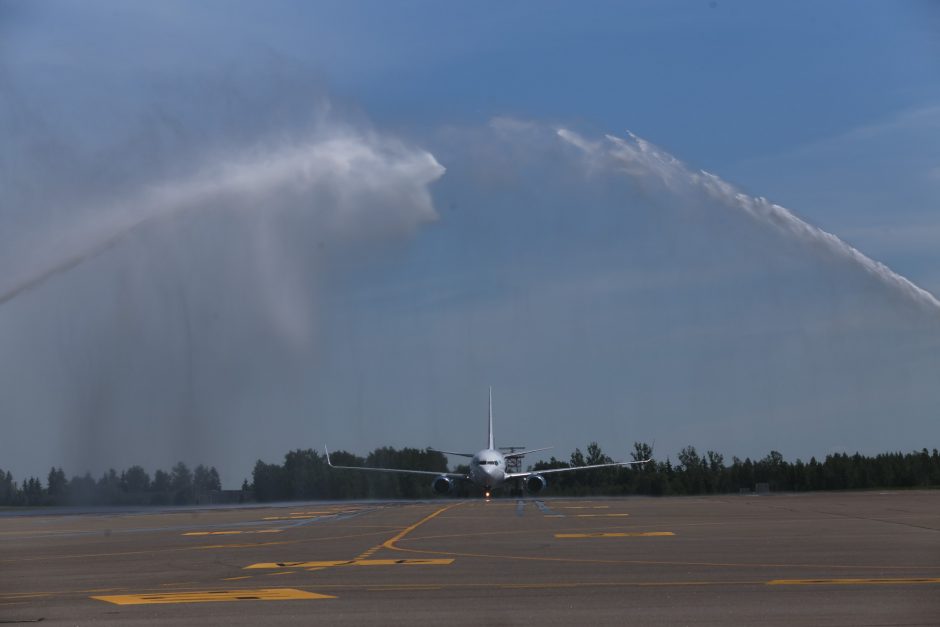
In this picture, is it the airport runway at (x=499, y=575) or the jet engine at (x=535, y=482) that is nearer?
the airport runway at (x=499, y=575)

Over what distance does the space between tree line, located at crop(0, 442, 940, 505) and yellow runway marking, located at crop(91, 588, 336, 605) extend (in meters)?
57.6

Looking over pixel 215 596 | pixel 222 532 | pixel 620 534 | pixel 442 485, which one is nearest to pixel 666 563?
pixel 215 596

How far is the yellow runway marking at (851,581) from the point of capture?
21.0 m

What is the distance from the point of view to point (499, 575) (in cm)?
2377

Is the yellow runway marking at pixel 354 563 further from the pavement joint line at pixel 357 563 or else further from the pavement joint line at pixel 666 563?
the pavement joint line at pixel 666 563

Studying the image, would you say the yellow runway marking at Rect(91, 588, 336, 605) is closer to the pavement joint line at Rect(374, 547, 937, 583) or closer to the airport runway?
the airport runway

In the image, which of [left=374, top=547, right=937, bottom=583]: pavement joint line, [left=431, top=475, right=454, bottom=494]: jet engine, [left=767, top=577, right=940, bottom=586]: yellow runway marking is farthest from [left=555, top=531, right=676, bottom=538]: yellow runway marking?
[left=431, top=475, right=454, bottom=494]: jet engine

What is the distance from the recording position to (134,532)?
150ft

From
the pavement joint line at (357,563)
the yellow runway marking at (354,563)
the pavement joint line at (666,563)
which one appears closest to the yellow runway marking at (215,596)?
the pavement joint line at (357,563)

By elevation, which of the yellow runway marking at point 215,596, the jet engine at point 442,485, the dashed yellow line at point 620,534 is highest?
the jet engine at point 442,485

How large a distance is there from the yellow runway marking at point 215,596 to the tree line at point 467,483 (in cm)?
5758

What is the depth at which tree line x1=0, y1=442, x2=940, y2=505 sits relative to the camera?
285 feet

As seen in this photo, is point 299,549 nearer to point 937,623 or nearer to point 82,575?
point 82,575

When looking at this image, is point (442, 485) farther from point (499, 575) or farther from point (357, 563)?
point (499, 575)
